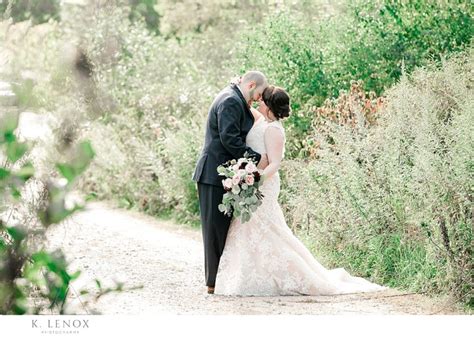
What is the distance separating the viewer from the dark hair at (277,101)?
5.80 m

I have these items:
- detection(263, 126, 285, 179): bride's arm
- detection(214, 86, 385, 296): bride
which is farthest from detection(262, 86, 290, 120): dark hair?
detection(263, 126, 285, 179): bride's arm

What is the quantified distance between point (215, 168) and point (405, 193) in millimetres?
1342

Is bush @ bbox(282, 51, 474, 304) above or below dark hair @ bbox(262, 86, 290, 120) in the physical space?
below

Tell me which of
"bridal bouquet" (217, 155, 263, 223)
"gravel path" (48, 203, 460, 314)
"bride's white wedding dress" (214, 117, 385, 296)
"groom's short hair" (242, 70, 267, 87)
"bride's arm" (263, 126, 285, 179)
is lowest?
"gravel path" (48, 203, 460, 314)

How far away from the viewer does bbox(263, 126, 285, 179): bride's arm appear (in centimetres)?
575

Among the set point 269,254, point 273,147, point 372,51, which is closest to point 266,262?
point 269,254

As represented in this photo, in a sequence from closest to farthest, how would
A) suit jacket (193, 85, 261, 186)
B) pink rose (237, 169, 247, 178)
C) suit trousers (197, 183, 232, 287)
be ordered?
pink rose (237, 169, 247, 178) → suit jacket (193, 85, 261, 186) → suit trousers (197, 183, 232, 287)

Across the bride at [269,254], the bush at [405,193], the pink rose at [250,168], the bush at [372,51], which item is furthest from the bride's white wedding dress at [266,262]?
the bush at [372,51]

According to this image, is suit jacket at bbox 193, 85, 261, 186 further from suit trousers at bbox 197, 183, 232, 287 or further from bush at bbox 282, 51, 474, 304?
bush at bbox 282, 51, 474, 304

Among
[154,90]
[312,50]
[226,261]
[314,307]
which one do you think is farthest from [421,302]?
[154,90]

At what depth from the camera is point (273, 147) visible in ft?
19.0

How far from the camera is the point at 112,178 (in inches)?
433

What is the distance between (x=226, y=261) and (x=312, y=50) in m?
3.52

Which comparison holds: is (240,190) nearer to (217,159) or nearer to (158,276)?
(217,159)
